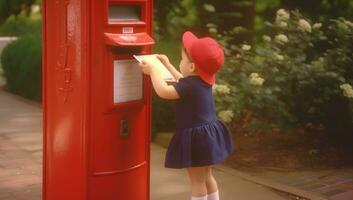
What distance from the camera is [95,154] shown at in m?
4.11

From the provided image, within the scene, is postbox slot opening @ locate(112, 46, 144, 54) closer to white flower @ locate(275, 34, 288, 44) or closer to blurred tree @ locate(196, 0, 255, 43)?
white flower @ locate(275, 34, 288, 44)

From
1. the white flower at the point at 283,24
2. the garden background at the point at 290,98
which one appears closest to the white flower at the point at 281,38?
the garden background at the point at 290,98

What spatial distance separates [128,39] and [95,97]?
0.41 meters

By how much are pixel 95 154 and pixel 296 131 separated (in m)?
3.90

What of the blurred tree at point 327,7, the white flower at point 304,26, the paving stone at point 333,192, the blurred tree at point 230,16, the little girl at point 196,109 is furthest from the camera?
the blurred tree at point 327,7

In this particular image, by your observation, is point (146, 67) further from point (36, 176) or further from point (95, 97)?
point (36, 176)

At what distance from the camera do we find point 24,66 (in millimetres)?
10633

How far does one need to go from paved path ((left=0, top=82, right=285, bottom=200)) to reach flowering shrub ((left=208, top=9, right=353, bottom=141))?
78 cm

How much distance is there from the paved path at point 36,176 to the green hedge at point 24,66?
214cm

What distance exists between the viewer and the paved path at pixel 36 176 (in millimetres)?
5734

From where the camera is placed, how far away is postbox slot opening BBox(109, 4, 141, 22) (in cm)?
405

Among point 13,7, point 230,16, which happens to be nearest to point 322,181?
point 230,16

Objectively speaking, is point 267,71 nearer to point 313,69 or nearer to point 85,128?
point 313,69

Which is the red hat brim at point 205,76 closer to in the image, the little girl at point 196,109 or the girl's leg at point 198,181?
the little girl at point 196,109
